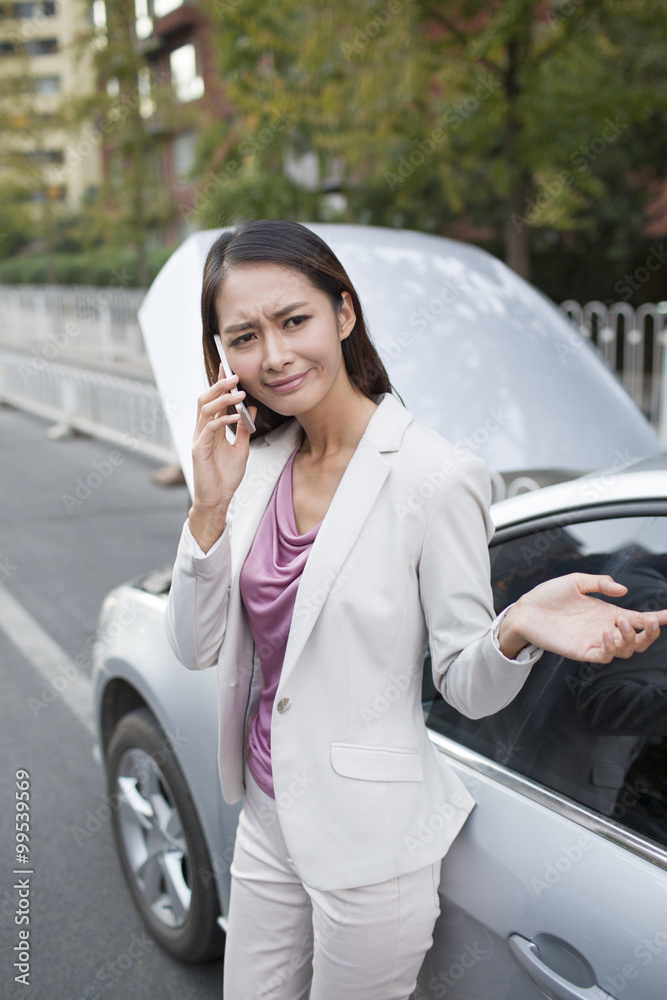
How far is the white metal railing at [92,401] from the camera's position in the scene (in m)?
9.91

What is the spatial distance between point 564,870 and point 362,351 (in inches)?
39.9

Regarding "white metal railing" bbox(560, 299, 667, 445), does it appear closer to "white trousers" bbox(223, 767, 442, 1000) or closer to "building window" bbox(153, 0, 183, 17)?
"white trousers" bbox(223, 767, 442, 1000)

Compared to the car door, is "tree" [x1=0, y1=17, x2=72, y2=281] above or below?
above

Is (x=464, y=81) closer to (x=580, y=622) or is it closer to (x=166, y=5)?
(x=580, y=622)

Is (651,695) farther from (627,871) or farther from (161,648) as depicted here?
(161,648)

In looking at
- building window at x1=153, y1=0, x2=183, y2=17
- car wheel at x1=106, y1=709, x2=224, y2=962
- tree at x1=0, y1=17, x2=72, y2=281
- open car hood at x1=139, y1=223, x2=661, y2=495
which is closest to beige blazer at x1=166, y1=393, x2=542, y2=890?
car wheel at x1=106, y1=709, x2=224, y2=962

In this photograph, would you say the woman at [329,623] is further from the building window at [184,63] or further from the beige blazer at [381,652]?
the building window at [184,63]

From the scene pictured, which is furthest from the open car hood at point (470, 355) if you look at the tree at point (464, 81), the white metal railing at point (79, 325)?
the white metal railing at point (79, 325)

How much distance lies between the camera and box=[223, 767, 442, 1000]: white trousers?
60.4 inches

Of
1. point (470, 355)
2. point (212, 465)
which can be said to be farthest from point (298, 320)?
point (470, 355)

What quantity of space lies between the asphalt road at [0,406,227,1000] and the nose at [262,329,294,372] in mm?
1895

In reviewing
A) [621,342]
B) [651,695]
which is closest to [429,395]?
[651,695]

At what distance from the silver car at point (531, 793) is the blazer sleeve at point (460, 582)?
0.25 meters

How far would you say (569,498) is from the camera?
171 centimetres
